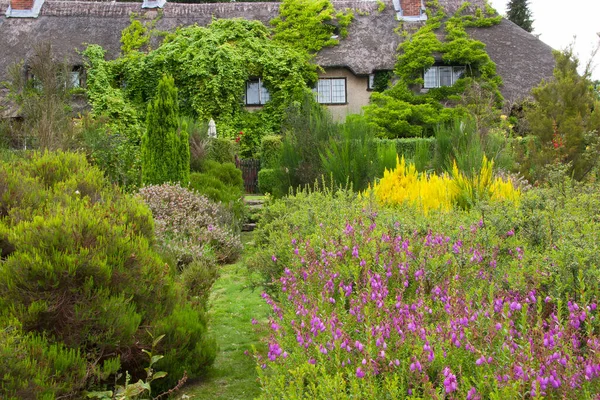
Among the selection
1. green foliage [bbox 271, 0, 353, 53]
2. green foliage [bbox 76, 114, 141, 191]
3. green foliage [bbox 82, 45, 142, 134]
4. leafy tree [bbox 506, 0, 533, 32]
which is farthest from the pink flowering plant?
leafy tree [bbox 506, 0, 533, 32]

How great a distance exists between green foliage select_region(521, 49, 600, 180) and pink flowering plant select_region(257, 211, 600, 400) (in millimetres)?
7415

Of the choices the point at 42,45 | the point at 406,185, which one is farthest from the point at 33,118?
the point at 406,185

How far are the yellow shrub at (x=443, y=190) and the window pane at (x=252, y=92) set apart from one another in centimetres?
1785

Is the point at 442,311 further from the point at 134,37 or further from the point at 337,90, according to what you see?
the point at 134,37

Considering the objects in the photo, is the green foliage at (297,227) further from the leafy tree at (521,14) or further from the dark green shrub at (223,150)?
the leafy tree at (521,14)

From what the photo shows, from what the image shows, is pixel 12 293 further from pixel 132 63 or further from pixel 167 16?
pixel 167 16

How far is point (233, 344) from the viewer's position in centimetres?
510

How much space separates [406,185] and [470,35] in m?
20.9

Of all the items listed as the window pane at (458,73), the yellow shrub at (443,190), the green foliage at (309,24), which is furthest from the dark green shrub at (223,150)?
the yellow shrub at (443,190)

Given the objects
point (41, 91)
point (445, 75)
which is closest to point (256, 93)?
point (445, 75)

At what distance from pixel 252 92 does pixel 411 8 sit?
8.45 metres

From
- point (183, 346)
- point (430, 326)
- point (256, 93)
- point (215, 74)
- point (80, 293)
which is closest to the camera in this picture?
point (430, 326)

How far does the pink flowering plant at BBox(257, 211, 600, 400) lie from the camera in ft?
6.57

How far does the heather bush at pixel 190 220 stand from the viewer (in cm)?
847
